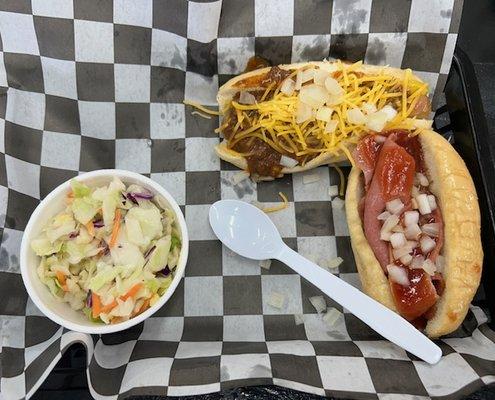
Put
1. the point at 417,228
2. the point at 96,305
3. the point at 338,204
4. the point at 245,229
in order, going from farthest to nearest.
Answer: the point at 338,204 < the point at 245,229 < the point at 417,228 < the point at 96,305

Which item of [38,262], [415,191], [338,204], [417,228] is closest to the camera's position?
[38,262]

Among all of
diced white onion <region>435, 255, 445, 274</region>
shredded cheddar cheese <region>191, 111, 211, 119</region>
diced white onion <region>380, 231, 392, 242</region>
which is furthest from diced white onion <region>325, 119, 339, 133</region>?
diced white onion <region>435, 255, 445, 274</region>

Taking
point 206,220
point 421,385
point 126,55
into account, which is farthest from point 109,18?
point 421,385

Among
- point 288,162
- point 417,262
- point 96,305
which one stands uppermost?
point 288,162

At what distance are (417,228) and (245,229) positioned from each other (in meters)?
0.79

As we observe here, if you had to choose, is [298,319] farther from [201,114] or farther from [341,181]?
[201,114]

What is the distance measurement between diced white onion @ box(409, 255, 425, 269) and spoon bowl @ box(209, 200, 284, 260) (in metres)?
0.59

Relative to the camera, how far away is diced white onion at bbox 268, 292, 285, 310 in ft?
8.02

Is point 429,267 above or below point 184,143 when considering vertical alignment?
below

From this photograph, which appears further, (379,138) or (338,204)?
(338,204)

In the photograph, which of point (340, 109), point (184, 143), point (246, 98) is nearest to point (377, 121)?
point (340, 109)

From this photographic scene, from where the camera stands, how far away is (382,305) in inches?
85.1

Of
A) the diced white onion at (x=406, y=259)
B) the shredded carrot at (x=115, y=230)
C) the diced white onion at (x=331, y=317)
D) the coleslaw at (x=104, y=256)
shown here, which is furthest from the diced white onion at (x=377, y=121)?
the shredded carrot at (x=115, y=230)

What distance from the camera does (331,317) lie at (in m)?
2.43
